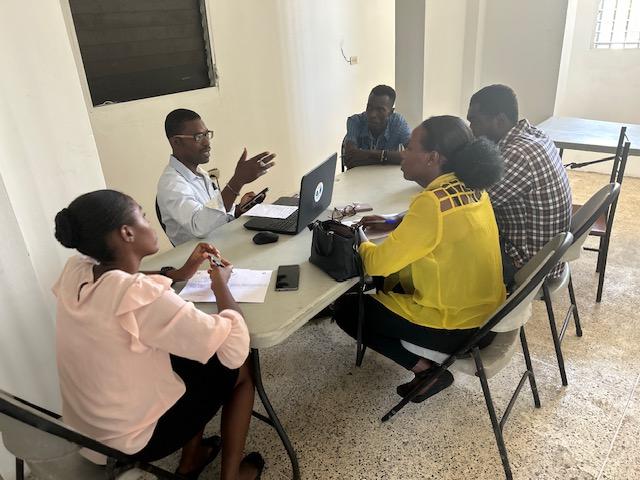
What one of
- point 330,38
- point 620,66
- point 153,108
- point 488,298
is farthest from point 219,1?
point 620,66

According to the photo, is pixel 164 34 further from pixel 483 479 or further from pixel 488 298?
pixel 483 479

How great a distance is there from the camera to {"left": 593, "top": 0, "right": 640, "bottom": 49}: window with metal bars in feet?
15.4

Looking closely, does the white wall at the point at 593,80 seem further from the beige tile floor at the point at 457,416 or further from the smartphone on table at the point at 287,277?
the smartphone on table at the point at 287,277

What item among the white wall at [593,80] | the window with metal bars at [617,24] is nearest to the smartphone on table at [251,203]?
the white wall at [593,80]

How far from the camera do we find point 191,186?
6.98 feet

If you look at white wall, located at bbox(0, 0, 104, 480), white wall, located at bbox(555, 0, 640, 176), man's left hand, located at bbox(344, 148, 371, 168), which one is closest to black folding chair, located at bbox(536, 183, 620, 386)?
man's left hand, located at bbox(344, 148, 371, 168)

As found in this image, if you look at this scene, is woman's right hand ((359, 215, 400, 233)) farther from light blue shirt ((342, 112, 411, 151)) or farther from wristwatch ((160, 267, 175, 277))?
light blue shirt ((342, 112, 411, 151))

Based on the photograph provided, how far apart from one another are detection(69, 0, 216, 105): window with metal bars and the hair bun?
77.0 inches

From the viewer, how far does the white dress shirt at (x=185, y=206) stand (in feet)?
6.49

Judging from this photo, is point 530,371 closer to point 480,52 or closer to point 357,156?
point 357,156

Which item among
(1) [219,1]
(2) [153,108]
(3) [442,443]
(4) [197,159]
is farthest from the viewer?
(1) [219,1]

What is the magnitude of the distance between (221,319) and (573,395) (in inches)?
64.4

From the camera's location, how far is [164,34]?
3182 mm

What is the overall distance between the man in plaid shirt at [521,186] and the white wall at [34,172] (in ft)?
5.34
